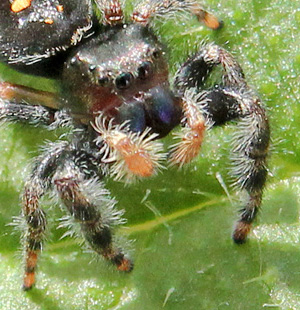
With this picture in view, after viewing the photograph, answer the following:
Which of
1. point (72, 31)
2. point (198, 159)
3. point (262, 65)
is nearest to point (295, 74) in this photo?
point (262, 65)

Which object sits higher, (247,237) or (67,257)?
(247,237)

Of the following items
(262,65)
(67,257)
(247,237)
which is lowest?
(67,257)

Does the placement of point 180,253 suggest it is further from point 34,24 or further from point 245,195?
point 34,24

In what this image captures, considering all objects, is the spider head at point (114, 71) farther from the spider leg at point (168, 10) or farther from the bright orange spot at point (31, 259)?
the bright orange spot at point (31, 259)

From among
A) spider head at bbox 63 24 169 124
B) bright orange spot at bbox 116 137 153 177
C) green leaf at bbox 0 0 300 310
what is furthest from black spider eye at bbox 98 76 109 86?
green leaf at bbox 0 0 300 310

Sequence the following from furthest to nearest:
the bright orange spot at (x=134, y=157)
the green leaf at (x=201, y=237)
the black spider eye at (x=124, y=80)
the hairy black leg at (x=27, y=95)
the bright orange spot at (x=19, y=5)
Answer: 1. the hairy black leg at (x=27, y=95)
2. the bright orange spot at (x=19, y=5)
3. the green leaf at (x=201, y=237)
4. the black spider eye at (x=124, y=80)
5. the bright orange spot at (x=134, y=157)

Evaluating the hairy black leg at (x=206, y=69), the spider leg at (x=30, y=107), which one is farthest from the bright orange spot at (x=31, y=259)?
the hairy black leg at (x=206, y=69)
